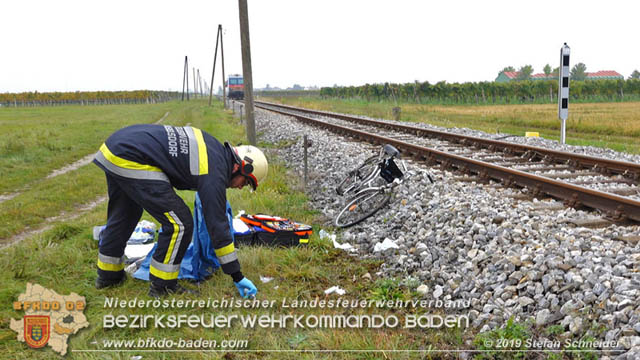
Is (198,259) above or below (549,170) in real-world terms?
below

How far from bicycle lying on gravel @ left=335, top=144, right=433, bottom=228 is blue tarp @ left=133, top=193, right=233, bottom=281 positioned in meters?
2.00

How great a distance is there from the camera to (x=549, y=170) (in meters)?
7.77

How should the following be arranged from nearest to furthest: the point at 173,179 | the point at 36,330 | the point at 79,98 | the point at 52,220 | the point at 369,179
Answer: the point at 36,330 → the point at 173,179 → the point at 369,179 → the point at 52,220 → the point at 79,98

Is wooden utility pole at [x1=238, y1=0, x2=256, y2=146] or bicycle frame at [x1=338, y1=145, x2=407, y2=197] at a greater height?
wooden utility pole at [x1=238, y1=0, x2=256, y2=146]

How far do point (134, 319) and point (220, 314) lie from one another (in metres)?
0.69

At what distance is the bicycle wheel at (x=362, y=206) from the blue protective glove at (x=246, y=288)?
215 centimetres

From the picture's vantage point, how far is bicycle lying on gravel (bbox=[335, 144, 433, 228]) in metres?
6.16

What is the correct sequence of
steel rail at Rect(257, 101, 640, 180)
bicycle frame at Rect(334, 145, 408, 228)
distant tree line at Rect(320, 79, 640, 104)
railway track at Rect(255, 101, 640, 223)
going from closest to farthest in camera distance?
railway track at Rect(255, 101, 640, 223) → bicycle frame at Rect(334, 145, 408, 228) → steel rail at Rect(257, 101, 640, 180) → distant tree line at Rect(320, 79, 640, 104)

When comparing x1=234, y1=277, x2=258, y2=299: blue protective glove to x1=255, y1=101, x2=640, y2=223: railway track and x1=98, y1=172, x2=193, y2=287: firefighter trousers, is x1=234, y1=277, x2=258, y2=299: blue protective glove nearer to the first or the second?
x1=98, y1=172, x2=193, y2=287: firefighter trousers

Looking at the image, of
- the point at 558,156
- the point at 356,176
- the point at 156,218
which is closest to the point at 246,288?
the point at 156,218

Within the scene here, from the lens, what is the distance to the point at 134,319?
366 centimetres

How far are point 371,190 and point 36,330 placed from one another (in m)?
4.25

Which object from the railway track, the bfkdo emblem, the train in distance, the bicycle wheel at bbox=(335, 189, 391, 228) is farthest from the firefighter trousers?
the train in distance

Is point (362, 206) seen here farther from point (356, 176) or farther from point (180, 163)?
point (180, 163)
